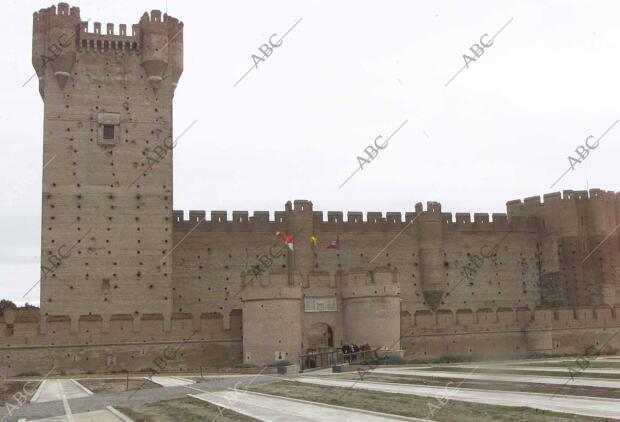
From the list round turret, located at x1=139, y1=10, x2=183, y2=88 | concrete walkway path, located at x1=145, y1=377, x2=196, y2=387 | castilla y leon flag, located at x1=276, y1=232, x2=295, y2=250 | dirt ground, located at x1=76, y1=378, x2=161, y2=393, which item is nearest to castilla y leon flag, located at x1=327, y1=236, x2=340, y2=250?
castilla y leon flag, located at x1=276, y1=232, x2=295, y2=250

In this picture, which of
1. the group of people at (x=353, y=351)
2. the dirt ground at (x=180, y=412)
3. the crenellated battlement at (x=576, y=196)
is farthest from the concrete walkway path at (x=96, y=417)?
the crenellated battlement at (x=576, y=196)

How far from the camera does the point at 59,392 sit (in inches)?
711

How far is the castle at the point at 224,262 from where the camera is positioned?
28578 millimetres

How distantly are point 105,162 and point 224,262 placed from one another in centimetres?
768

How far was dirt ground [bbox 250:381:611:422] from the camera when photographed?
10.7 meters

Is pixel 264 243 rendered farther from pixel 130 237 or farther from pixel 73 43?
pixel 73 43

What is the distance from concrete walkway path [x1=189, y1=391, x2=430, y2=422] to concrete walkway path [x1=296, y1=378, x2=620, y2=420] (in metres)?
2.11

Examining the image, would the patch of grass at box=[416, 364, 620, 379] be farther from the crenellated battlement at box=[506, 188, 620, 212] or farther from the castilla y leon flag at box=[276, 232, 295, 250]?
the crenellated battlement at box=[506, 188, 620, 212]

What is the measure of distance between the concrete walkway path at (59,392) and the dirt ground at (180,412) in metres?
3.10

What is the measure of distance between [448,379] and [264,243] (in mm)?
21393

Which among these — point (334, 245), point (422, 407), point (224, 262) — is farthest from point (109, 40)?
point (422, 407)

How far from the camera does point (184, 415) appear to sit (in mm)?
12289

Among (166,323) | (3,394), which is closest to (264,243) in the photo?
(166,323)

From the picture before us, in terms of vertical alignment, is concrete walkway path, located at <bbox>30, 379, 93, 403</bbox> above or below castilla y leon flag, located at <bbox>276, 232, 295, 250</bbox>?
below
